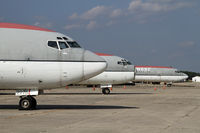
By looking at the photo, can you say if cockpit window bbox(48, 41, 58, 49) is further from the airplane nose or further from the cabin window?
the airplane nose

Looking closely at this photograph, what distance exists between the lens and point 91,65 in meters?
16.9

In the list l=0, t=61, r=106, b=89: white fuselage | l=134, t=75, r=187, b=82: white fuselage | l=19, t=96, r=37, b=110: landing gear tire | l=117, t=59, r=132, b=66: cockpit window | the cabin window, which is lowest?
l=19, t=96, r=37, b=110: landing gear tire

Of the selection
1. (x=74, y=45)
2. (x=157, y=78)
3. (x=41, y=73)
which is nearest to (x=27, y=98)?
(x=41, y=73)

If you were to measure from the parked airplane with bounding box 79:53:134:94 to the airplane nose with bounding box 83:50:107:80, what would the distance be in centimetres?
1945

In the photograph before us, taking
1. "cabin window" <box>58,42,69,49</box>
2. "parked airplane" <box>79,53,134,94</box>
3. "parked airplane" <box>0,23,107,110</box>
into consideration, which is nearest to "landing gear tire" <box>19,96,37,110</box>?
"parked airplane" <box>0,23,107,110</box>

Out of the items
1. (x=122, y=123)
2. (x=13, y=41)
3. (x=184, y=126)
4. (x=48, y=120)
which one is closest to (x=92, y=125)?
(x=122, y=123)

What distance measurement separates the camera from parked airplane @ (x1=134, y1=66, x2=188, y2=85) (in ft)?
219

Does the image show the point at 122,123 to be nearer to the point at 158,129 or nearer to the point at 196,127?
the point at 158,129

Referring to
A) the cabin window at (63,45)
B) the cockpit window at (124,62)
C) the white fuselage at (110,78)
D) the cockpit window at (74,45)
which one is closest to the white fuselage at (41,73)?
the cabin window at (63,45)

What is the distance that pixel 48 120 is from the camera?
1321cm

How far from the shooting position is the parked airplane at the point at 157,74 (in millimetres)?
66875

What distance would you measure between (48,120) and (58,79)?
12.4 ft

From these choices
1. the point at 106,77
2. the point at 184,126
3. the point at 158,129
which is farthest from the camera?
the point at 106,77

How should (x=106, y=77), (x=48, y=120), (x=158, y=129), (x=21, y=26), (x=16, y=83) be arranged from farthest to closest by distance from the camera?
(x=106, y=77), (x=21, y=26), (x=16, y=83), (x=48, y=120), (x=158, y=129)
